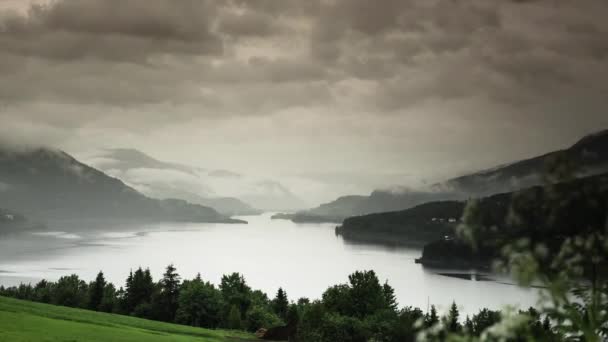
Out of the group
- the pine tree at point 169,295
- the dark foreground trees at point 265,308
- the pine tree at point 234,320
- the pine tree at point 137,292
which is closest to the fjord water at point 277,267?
the dark foreground trees at point 265,308

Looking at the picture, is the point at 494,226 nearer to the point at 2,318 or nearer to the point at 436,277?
the point at 2,318

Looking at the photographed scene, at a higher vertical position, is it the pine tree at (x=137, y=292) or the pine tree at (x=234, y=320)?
the pine tree at (x=137, y=292)

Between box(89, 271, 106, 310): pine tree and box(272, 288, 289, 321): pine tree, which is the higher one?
box(89, 271, 106, 310): pine tree

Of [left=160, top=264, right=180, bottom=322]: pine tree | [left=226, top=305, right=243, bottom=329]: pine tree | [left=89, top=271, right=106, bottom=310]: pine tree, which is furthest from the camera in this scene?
[left=89, top=271, right=106, bottom=310]: pine tree

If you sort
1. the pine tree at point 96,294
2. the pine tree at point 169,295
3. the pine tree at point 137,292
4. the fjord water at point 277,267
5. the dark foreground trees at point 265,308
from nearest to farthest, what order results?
the dark foreground trees at point 265,308, the pine tree at point 169,295, the pine tree at point 96,294, the pine tree at point 137,292, the fjord water at point 277,267

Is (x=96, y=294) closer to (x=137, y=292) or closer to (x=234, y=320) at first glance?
(x=137, y=292)

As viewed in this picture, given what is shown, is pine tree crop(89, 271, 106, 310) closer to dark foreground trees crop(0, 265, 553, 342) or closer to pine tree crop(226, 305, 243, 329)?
dark foreground trees crop(0, 265, 553, 342)

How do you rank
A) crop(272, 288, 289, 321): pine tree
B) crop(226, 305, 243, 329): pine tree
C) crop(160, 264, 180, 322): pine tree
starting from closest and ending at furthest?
crop(226, 305, 243, 329): pine tree
crop(160, 264, 180, 322): pine tree
crop(272, 288, 289, 321): pine tree

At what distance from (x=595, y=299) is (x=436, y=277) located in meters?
127

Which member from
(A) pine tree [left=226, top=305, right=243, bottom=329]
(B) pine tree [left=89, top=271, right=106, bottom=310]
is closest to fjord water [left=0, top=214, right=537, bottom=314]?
(A) pine tree [left=226, top=305, right=243, bottom=329]

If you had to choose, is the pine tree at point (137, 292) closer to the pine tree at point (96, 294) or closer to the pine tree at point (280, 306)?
the pine tree at point (96, 294)

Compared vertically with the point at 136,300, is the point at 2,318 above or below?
above

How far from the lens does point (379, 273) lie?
128250 millimetres

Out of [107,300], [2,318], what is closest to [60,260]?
[107,300]
